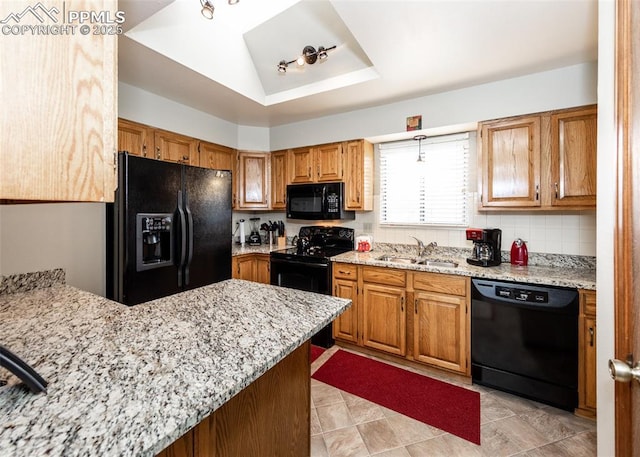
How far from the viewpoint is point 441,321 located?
2.33 meters

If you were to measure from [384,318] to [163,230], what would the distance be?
199cm

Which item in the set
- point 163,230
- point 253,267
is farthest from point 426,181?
point 163,230

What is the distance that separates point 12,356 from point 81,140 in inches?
19.0

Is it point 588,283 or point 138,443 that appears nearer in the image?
point 138,443

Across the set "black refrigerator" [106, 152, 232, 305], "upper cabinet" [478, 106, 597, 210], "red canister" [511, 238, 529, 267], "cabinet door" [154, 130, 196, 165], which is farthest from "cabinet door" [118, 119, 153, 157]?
"red canister" [511, 238, 529, 267]

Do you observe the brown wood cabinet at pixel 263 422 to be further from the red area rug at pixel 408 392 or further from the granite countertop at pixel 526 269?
the granite countertop at pixel 526 269

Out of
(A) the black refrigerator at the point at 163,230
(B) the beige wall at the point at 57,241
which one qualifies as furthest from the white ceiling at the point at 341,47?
(B) the beige wall at the point at 57,241

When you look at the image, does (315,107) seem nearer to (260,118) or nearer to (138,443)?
(260,118)

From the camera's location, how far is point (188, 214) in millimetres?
2232

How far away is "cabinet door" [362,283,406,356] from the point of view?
2.51 metres

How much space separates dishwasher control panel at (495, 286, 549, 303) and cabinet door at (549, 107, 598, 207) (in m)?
0.76

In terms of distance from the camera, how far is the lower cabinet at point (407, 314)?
7.44 feet

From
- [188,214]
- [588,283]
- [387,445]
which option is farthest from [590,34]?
[188,214]

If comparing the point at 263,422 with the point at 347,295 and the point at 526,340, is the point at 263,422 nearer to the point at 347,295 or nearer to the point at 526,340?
the point at 347,295
